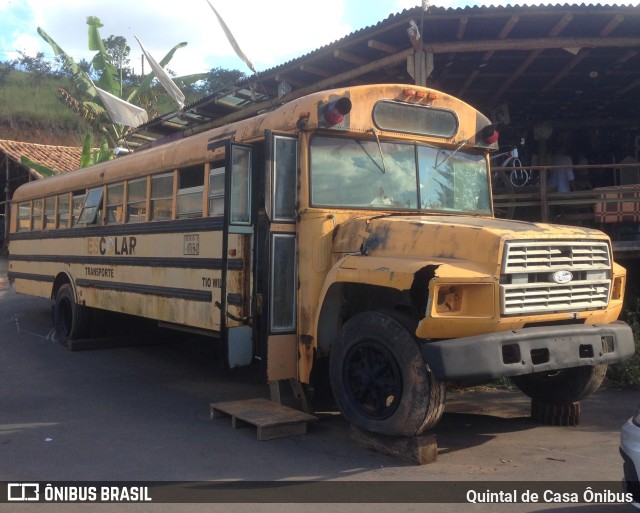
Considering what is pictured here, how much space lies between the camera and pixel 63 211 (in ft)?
32.6

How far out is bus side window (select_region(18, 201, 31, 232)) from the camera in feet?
37.0

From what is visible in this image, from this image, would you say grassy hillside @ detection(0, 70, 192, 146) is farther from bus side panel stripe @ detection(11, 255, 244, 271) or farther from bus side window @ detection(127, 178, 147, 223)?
bus side window @ detection(127, 178, 147, 223)

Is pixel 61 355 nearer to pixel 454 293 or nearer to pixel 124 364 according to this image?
pixel 124 364

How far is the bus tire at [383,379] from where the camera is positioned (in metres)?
4.42

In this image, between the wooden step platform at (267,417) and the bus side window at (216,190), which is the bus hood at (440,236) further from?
the bus side window at (216,190)

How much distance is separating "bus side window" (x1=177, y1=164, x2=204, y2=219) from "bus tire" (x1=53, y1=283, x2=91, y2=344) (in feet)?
10.9

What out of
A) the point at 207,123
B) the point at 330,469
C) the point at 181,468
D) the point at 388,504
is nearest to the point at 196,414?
the point at 181,468

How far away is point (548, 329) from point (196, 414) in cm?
329

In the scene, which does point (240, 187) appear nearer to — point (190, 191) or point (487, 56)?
point (190, 191)

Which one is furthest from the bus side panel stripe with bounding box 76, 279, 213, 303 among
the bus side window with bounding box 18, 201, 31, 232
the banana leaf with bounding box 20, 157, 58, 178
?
the banana leaf with bounding box 20, 157, 58, 178

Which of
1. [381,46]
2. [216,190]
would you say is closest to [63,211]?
[216,190]

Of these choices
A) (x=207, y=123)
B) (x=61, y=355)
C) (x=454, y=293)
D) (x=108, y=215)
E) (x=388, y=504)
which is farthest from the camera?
(x=207, y=123)

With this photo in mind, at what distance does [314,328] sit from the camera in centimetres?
529

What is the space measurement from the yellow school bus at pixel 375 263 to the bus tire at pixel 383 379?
0.01 meters
